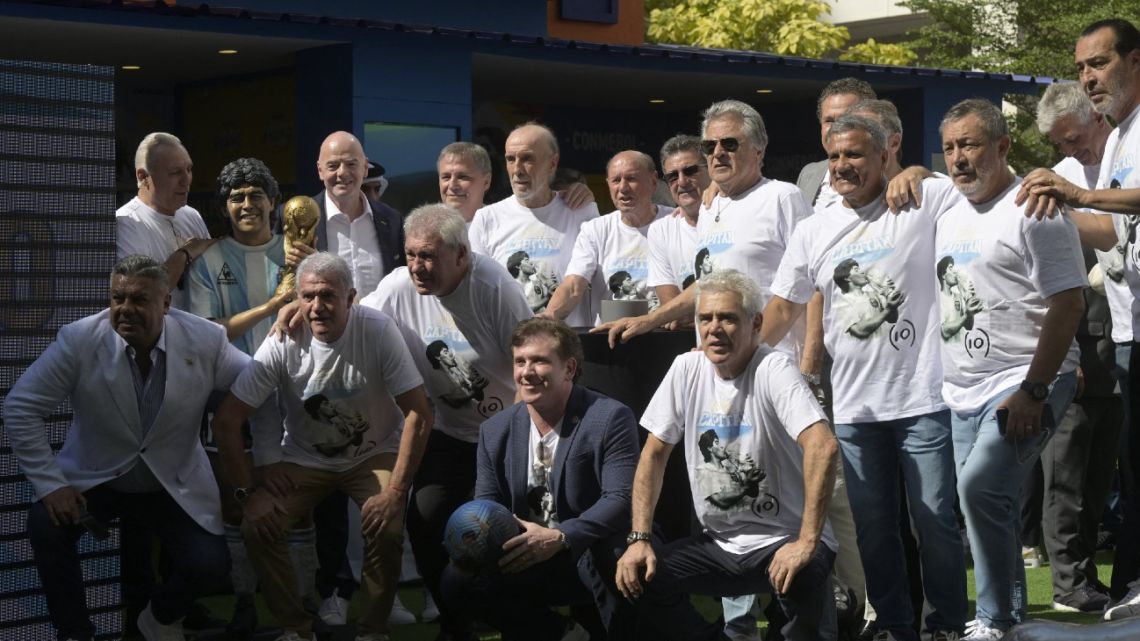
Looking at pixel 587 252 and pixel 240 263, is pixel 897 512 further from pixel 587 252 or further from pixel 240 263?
pixel 240 263

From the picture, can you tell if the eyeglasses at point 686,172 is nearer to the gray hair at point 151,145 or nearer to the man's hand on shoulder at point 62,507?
the gray hair at point 151,145

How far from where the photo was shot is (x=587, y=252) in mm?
7941

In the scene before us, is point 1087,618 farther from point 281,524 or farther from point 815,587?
point 281,524

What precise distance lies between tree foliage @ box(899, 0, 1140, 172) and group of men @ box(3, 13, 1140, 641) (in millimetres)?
18968

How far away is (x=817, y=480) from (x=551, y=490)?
3.80 ft

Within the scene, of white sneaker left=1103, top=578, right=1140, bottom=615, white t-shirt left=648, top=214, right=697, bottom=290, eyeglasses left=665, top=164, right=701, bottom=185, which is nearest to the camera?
white sneaker left=1103, top=578, right=1140, bottom=615

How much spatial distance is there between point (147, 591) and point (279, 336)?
1.33 meters

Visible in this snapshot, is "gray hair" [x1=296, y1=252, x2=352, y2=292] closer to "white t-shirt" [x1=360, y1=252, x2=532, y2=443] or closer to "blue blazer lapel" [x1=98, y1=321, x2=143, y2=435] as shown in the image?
"white t-shirt" [x1=360, y1=252, x2=532, y2=443]

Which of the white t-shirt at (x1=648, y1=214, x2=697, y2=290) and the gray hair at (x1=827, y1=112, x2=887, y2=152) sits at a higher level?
the gray hair at (x1=827, y1=112, x2=887, y2=152)

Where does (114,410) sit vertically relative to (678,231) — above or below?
below

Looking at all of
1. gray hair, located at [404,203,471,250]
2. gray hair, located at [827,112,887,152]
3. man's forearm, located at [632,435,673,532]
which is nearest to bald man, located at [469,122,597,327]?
gray hair, located at [404,203,471,250]

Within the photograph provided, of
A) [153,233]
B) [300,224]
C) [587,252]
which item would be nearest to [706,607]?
[587,252]

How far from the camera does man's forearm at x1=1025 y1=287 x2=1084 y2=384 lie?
5.63 m

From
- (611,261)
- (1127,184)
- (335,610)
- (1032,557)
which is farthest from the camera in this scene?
(1032,557)
